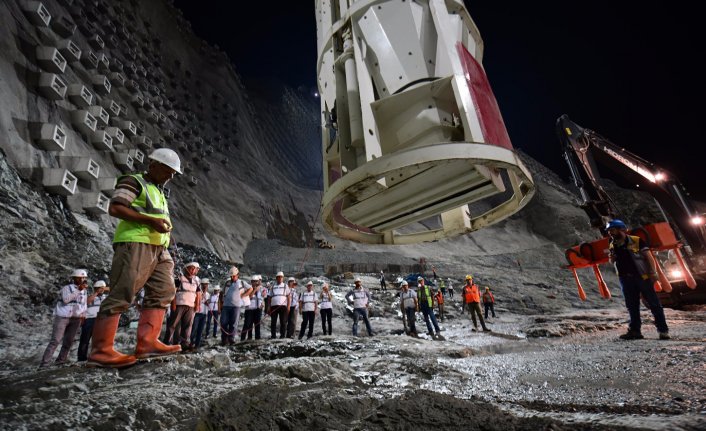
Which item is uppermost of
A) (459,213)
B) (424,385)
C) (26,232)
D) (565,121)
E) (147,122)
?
(147,122)

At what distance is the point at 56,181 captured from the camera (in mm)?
10266

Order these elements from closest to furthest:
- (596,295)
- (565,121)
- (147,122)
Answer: (565,121) < (147,122) < (596,295)

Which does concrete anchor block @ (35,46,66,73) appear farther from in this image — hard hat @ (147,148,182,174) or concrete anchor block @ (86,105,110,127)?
hard hat @ (147,148,182,174)

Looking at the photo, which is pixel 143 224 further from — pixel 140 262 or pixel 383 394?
pixel 383 394

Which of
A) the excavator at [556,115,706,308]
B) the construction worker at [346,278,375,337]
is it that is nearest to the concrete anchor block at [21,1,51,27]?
the construction worker at [346,278,375,337]

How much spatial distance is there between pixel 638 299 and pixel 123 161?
18498 mm

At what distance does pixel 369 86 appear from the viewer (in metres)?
2.64

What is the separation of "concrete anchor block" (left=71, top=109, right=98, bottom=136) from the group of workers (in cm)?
1082

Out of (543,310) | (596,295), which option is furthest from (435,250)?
(543,310)

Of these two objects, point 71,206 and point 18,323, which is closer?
point 18,323

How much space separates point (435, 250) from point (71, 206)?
2843cm

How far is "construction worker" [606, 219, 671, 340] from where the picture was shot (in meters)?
4.03

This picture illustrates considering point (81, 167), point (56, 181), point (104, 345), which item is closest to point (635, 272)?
point (104, 345)

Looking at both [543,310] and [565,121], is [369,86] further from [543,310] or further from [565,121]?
[543,310]
